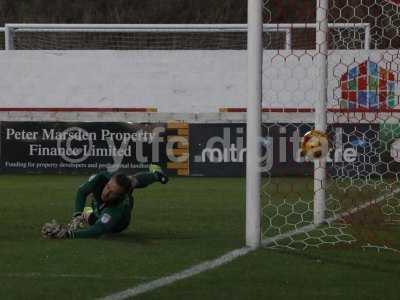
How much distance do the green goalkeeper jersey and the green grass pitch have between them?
151 millimetres

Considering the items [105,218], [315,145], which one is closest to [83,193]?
[105,218]

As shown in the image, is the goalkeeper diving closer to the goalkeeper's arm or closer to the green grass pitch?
the goalkeeper's arm

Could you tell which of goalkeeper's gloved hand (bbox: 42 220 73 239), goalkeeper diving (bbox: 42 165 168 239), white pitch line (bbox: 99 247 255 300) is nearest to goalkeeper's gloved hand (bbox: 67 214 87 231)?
goalkeeper diving (bbox: 42 165 168 239)

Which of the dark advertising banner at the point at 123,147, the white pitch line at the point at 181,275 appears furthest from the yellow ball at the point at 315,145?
the dark advertising banner at the point at 123,147

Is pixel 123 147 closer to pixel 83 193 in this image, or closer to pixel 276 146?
pixel 276 146

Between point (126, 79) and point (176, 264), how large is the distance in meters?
Result: 17.9

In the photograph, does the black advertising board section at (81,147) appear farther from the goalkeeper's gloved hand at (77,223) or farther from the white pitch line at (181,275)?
the white pitch line at (181,275)

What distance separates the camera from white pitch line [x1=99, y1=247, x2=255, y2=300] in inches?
291

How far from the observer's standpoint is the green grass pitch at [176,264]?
24.8 ft

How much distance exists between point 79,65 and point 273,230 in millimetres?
16170

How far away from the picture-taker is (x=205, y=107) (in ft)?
86.3

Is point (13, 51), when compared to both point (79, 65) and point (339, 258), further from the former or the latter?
point (339, 258)

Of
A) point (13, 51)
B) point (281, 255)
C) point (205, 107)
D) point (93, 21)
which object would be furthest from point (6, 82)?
point (281, 255)

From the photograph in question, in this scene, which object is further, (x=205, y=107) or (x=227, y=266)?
(x=205, y=107)
